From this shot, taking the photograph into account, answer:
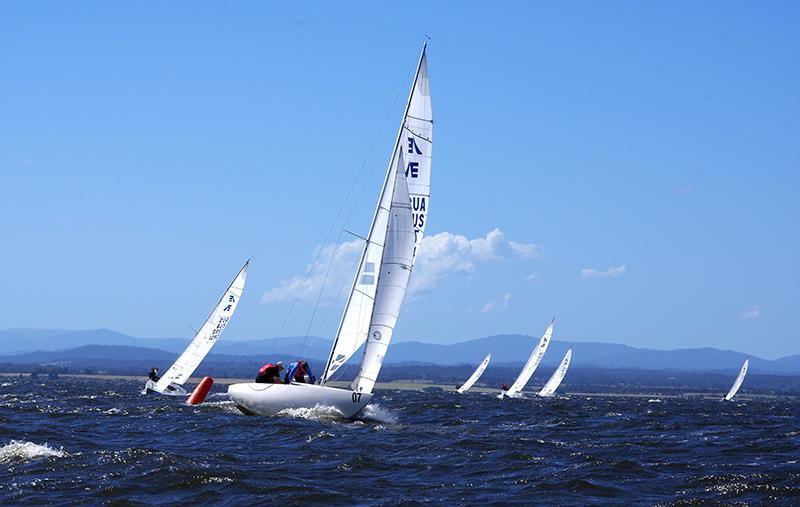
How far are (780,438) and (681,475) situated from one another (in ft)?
36.4

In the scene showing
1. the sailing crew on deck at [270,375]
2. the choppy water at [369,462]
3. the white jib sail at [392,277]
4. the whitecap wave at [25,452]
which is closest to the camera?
the choppy water at [369,462]

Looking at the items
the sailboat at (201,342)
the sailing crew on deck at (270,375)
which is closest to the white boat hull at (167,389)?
the sailboat at (201,342)

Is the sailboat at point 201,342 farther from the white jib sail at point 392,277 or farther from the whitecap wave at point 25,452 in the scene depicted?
the whitecap wave at point 25,452

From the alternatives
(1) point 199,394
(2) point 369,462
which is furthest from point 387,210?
(1) point 199,394

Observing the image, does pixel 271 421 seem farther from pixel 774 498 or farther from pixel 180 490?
pixel 774 498

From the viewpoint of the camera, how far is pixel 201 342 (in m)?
54.2

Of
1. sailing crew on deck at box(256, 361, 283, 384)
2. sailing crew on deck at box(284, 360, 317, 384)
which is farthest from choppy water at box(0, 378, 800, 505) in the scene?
sailing crew on deck at box(284, 360, 317, 384)

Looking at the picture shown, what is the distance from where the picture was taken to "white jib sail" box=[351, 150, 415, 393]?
31.1 metres

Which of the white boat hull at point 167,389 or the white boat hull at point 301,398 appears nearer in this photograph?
the white boat hull at point 301,398

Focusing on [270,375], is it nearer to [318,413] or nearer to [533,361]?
[318,413]

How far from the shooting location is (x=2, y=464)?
1975 centimetres

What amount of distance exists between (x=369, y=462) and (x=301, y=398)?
984 cm

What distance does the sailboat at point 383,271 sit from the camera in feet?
102

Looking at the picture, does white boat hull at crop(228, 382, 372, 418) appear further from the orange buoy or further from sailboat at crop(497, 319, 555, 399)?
sailboat at crop(497, 319, 555, 399)
